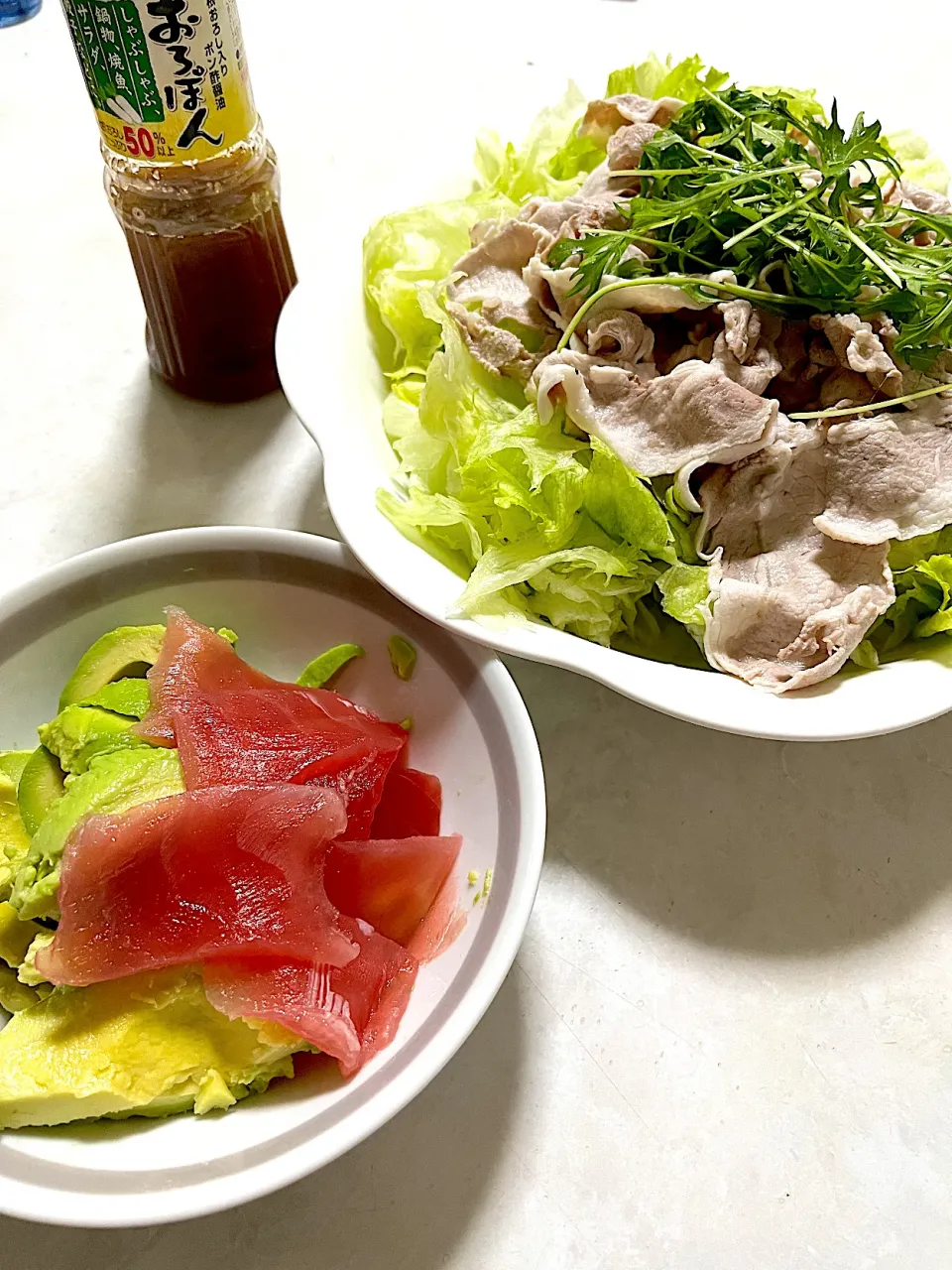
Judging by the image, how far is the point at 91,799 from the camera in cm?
100

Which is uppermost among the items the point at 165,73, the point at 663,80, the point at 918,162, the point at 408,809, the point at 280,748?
the point at 165,73

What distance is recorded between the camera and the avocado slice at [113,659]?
1174 mm

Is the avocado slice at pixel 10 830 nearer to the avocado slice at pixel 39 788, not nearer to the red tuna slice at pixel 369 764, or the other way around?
the avocado slice at pixel 39 788

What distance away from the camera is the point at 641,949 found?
45.7 inches

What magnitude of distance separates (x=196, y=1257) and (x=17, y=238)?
1879 mm

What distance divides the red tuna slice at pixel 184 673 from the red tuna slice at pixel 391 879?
0.23m

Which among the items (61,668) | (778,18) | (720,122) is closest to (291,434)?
(61,668)

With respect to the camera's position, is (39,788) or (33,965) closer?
(33,965)

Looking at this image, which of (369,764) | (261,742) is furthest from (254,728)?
(369,764)

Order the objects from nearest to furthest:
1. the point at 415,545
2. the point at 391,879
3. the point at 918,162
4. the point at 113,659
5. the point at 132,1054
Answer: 1. the point at 132,1054
2. the point at 391,879
3. the point at 113,659
4. the point at 415,545
5. the point at 918,162

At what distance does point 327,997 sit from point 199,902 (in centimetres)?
15

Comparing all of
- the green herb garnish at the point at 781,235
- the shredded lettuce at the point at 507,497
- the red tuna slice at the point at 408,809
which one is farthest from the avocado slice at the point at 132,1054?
the green herb garnish at the point at 781,235

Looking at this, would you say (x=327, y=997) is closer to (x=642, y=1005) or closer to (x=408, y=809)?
(x=408, y=809)

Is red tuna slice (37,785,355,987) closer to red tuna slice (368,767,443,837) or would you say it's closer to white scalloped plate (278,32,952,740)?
red tuna slice (368,767,443,837)
